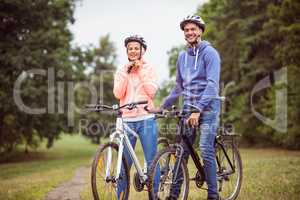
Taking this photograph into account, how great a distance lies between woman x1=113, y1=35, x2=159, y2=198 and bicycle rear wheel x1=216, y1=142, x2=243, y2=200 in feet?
3.33

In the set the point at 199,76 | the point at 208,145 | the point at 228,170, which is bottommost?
the point at 228,170

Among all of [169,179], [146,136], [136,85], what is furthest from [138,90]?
[169,179]

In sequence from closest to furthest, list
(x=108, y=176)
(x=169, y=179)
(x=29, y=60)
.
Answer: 1. (x=108, y=176)
2. (x=169, y=179)
3. (x=29, y=60)

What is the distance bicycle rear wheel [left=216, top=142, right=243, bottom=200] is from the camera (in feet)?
19.5

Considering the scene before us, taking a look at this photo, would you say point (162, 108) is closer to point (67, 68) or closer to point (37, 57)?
point (37, 57)

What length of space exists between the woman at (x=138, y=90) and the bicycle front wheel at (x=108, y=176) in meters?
0.34

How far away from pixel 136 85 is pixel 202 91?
0.86 metres

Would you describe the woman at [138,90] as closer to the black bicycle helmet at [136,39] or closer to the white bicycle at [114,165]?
the black bicycle helmet at [136,39]

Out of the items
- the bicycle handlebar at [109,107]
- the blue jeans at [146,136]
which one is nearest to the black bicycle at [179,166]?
the blue jeans at [146,136]

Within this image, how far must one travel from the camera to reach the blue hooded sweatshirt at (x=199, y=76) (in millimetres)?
5082

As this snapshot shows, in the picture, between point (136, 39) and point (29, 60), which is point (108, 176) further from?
point (29, 60)

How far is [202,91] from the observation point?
5352mm

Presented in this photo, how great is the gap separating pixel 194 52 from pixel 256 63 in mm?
18543

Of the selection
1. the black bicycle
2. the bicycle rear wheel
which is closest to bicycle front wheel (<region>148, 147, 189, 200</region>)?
the black bicycle
